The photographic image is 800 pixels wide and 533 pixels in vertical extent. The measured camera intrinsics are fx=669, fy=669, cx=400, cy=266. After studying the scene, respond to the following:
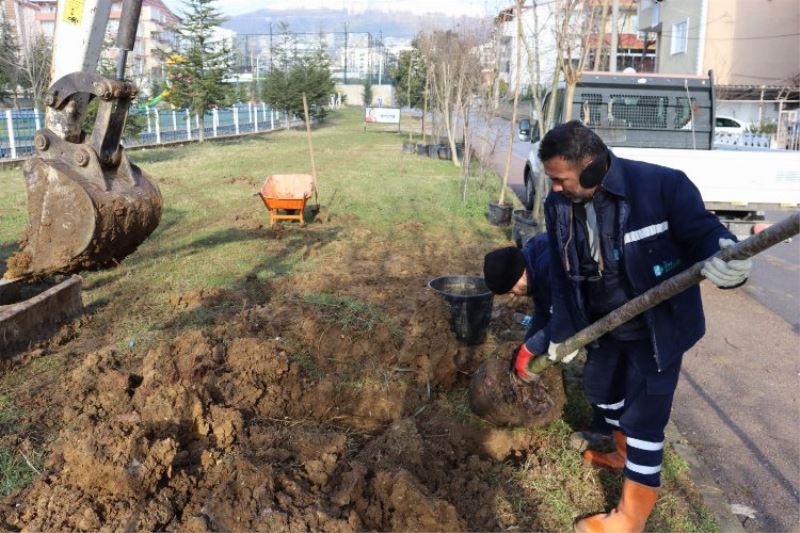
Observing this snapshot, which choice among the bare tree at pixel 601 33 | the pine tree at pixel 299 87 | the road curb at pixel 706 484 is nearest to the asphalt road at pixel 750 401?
the road curb at pixel 706 484

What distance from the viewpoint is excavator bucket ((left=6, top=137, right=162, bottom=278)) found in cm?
394

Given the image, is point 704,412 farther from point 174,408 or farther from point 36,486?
point 36,486

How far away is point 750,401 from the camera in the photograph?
511 cm

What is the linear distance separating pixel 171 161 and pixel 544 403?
19640mm

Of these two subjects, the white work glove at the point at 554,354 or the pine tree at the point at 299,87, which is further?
the pine tree at the point at 299,87

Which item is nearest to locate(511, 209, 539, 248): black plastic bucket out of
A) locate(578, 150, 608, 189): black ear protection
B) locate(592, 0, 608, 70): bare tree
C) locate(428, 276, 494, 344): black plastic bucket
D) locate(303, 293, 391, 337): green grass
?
locate(428, 276, 494, 344): black plastic bucket

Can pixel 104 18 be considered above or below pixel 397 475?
above

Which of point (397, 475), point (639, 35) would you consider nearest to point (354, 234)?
point (397, 475)

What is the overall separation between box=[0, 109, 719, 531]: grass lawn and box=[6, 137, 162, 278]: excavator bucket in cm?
81

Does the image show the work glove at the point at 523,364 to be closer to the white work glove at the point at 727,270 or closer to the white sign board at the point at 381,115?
the white work glove at the point at 727,270

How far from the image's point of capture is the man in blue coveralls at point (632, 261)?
2.89m

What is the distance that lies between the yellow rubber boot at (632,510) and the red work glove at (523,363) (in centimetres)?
91

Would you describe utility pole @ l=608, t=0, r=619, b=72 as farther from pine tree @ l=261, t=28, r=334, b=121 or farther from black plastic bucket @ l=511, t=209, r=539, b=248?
pine tree @ l=261, t=28, r=334, b=121

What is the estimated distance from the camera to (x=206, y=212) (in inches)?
484
